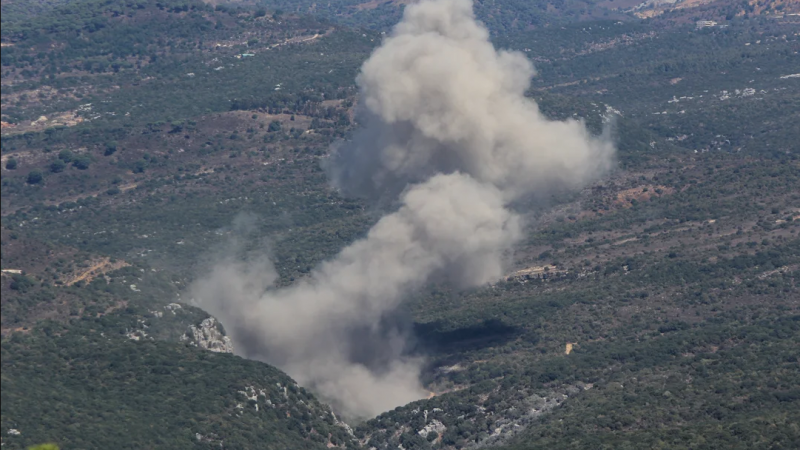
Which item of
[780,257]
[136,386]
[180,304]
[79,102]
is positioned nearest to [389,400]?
[180,304]

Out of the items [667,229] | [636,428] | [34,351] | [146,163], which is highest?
[146,163]

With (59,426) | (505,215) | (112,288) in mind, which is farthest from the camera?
(505,215)

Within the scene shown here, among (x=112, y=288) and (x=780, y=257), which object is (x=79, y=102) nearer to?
(x=112, y=288)

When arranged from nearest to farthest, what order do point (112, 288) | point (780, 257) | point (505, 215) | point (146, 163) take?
point (112, 288), point (780, 257), point (505, 215), point (146, 163)

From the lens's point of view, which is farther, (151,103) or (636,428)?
(151,103)

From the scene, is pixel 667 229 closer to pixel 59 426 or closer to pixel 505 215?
pixel 505 215

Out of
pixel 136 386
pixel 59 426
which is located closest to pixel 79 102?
Result: pixel 136 386

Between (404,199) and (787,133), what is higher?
(787,133)
